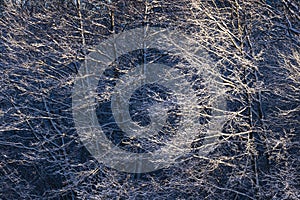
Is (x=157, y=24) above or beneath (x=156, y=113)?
above

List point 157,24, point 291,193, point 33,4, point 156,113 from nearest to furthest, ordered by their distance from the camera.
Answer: point 291,193
point 156,113
point 157,24
point 33,4

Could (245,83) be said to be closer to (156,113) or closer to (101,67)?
(156,113)

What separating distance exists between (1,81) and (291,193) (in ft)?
20.4

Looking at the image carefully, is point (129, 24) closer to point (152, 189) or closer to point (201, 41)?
point (201, 41)

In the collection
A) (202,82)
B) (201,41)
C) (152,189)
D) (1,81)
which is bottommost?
(152,189)

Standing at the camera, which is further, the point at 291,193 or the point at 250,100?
the point at 250,100

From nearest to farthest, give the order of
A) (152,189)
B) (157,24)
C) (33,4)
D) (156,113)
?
(156,113) → (152,189) → (157,24) → (33,4)

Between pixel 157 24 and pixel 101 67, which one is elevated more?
pixel 157 24

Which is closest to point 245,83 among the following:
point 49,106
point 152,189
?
point 152,189

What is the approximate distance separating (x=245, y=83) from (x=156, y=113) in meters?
1.76

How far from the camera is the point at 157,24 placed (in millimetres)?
8875

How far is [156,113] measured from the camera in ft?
24.8

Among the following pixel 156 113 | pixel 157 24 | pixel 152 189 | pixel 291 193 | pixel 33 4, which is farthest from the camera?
pixel 33 4

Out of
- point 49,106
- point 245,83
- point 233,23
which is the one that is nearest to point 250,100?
point 245,83
